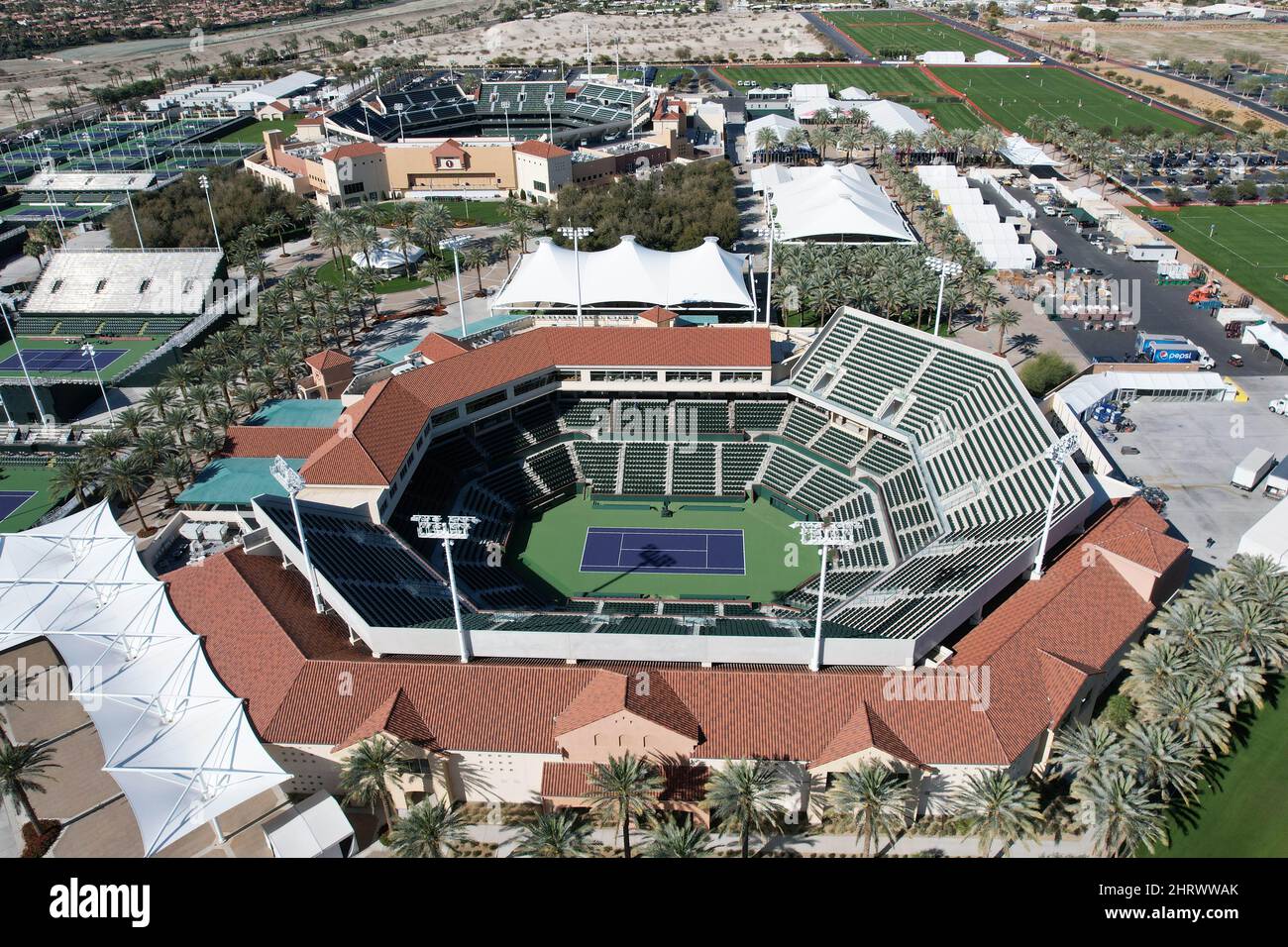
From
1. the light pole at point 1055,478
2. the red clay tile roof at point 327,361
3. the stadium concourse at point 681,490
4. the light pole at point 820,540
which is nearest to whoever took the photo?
the light pole at point 820,540

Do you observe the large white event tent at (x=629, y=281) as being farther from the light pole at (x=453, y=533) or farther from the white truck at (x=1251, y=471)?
the light pole at (x=453, y=533)

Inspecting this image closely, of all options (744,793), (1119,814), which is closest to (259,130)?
(744,793)

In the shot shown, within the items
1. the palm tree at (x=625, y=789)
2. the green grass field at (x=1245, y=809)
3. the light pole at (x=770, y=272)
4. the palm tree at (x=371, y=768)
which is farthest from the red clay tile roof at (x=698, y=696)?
the light pole at (x=770, y=272)

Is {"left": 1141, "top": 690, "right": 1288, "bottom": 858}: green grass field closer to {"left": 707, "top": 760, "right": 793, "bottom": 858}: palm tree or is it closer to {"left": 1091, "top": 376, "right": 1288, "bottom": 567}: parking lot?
{"left": 707, "top": 760, "right": 793, "bottom": 858}: palm tree

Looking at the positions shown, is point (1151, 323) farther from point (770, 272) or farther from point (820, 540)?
point (820, 540)

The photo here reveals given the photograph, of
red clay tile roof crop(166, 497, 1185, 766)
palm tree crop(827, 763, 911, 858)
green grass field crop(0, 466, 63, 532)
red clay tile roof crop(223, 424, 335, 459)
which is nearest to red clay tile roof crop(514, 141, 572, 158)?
red clay tile roof crop(223, 424, 335, 459)
